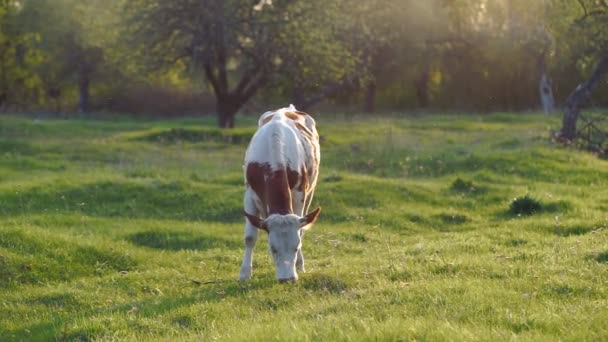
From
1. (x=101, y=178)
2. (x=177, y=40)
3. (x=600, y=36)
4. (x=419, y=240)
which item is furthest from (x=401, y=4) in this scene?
(x=419, y=240)

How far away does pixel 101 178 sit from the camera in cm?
1952

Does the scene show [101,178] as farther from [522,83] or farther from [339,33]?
[522,83]

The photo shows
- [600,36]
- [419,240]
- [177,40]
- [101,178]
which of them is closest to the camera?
[419,240]

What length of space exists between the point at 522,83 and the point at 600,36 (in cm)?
3356

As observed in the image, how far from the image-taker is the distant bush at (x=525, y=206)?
54.4 feet

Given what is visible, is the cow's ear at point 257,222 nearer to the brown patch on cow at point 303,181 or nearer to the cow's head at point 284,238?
the cow's head at point 284,238

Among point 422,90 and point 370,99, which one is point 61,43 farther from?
point 422,90

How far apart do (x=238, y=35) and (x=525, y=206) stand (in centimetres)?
1917

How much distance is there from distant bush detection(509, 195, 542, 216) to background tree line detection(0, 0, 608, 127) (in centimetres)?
1239

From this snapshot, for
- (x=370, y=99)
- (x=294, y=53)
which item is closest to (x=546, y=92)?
(x=370, y=99)

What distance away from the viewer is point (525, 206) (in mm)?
16703

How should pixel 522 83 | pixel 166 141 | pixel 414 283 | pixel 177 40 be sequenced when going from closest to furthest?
pixel 414 283 < pixel 166 141 < pixel 177 40 < pixel 522 83

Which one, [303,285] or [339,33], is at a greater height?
[339,33]

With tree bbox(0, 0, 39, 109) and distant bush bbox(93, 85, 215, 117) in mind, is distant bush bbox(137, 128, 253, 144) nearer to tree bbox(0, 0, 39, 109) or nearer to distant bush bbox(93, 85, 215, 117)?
tree bbox(0, 0, 39, 109)
